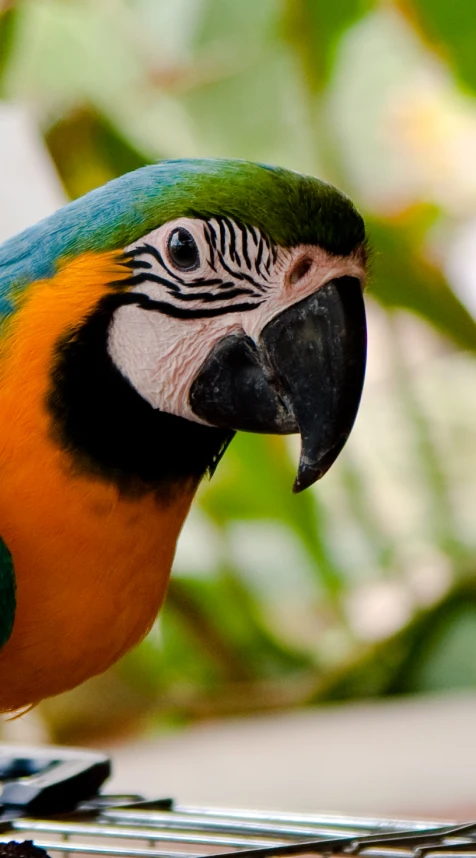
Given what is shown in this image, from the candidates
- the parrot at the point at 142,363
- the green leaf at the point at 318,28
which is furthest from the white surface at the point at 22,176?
the parrot at the point at 142,363

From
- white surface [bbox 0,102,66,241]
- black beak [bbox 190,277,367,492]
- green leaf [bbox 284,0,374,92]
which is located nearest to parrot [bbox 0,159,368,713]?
black beak [bbox 190,277,367,492]

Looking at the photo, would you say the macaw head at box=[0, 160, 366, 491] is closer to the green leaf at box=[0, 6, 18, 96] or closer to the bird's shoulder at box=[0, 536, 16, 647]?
the bird's shoulder at box=[0, 536, 16, 647]

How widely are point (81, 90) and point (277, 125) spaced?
369 millimetres

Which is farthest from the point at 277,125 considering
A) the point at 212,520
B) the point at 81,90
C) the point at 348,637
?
the point at 348,637

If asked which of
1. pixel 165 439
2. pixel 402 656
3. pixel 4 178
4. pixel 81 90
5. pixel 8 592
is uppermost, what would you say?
pixel 81 90

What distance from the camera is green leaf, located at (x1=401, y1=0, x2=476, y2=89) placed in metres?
1.63

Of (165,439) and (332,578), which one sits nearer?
(165,439)

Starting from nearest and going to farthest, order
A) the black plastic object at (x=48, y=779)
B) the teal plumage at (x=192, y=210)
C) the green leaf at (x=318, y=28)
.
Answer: the teal plumage at (x=192, y=210)
the black plastic object at (x=48, y=779)
the green leaf at (x=318, y=28)

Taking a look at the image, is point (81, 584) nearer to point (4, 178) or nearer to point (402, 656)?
point (4, 178)

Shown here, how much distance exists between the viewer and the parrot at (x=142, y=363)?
2.37ft

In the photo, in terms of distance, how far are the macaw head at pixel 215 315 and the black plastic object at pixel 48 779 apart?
287 mm

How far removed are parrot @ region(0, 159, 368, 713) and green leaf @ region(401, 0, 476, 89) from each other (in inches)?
41.4

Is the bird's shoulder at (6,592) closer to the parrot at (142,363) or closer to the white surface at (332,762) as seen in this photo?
the parrot at (142,363)

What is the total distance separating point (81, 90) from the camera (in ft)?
5.46
